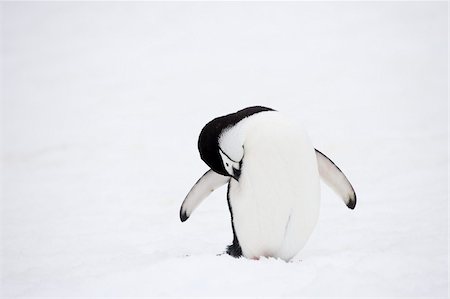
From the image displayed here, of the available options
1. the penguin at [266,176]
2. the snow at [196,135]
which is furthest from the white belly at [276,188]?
the snow at [196,135]

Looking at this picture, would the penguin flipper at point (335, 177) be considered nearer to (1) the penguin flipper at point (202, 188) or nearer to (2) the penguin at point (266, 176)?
(2) the penguin at point (266, 176)

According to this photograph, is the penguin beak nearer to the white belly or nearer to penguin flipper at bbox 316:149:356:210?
the white belly

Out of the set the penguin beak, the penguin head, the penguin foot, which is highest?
the penguin head

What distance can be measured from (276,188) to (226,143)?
27 cm

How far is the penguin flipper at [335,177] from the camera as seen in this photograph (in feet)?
8.51

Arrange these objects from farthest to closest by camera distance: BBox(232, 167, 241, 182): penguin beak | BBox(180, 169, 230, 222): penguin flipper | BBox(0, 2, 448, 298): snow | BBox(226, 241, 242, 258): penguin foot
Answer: BBox(180, 169, 230, 222): penguin flipper, BBox(226, 241, 242, 258): penguin foot, BBox(232, 167, 241, 182): penguin beak, BBox(0, 2, 448, 298): snow

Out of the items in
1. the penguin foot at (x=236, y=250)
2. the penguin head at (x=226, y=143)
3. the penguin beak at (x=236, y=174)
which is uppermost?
the penguin head at (x=226, y=143)

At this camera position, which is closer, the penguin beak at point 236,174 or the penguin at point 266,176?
the penguin at point 266,176

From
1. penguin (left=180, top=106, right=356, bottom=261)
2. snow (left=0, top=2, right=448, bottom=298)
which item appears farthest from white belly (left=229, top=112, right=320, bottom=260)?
snow (left=0, top=2, right=448, bottom=298)

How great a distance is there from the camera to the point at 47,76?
979cm

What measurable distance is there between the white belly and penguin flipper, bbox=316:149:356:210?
23cm

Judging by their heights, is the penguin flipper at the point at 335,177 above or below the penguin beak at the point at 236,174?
below

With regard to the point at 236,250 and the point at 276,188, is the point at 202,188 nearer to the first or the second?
the point at 236,250

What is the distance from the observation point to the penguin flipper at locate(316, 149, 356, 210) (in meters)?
2.59
